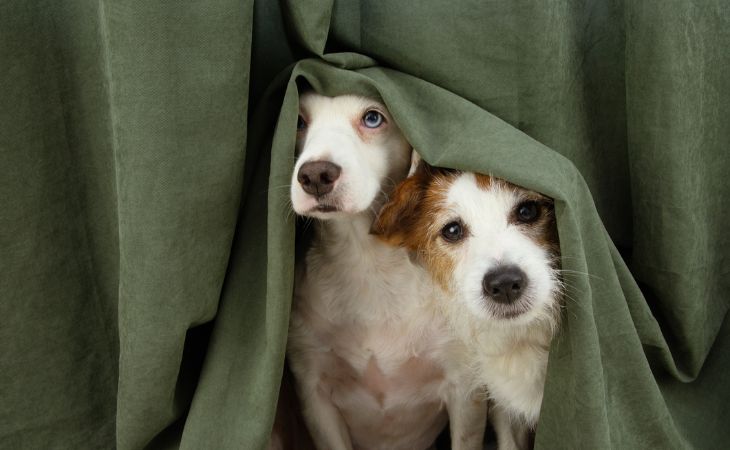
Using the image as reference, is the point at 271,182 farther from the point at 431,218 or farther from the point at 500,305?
the point at 500,305

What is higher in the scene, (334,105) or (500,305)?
(334,105)

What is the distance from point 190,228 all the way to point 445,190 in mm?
597

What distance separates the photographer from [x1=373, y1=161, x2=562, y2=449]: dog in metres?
1.51

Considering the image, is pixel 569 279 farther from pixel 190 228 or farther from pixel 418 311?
pixel 190 228

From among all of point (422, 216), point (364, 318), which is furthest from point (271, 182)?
point (364, 318)

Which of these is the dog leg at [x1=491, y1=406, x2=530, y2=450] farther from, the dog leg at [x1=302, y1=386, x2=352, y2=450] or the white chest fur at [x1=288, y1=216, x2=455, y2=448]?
the dog leg at [x1=302, y1=386, x2=352, y2=450]

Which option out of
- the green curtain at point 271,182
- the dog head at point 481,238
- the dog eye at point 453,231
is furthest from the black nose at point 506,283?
the dog eye at point 453,231

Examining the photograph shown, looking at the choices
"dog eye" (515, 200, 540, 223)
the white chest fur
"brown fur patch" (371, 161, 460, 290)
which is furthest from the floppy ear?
"dog eye" (515, 200, 540, 223)

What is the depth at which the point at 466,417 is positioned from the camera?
1.97 m

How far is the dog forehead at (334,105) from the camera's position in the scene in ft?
5.42

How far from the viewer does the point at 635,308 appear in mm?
1544

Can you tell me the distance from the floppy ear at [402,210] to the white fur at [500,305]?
0.08 meters

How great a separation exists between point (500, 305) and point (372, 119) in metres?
0.52

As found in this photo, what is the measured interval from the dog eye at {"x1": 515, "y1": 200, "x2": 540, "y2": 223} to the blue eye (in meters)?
0.38
